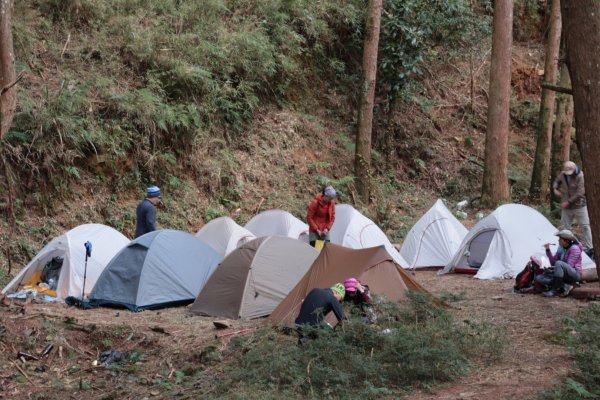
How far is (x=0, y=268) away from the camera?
39.1 feet

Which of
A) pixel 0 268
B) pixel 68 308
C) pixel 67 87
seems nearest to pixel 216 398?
pixel 68 308

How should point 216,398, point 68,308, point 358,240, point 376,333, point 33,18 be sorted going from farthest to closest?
1. point 33,18
2. point 358,240
3. point 68,308
4. point 376,333
5. point 216,398

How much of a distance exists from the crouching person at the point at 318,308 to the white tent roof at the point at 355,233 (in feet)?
18.2

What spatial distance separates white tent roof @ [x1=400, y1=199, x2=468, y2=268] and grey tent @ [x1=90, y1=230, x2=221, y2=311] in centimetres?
448

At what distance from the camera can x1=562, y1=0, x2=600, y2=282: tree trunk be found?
5.10m

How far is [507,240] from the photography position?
40.0 ft

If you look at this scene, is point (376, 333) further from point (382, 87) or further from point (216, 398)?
point (382, 87)

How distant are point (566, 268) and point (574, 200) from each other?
2.78m

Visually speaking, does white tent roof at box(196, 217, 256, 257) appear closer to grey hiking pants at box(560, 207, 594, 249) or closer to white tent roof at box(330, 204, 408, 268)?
white tent roof at box(330, 204, 408, 268)

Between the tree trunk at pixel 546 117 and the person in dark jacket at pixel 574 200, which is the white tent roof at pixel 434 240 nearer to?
the person in dark jacket at pixel 574 200

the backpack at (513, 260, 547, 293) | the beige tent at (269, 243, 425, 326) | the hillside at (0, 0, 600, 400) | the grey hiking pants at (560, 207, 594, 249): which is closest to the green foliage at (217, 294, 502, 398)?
the hillside at (0, 0, 600, 400)

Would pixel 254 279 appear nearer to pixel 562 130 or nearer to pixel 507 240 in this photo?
pixel 507 240

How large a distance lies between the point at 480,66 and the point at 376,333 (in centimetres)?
1996

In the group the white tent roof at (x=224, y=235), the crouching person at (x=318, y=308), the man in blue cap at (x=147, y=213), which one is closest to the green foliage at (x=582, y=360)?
the crouching person at (x=318, y=308)
